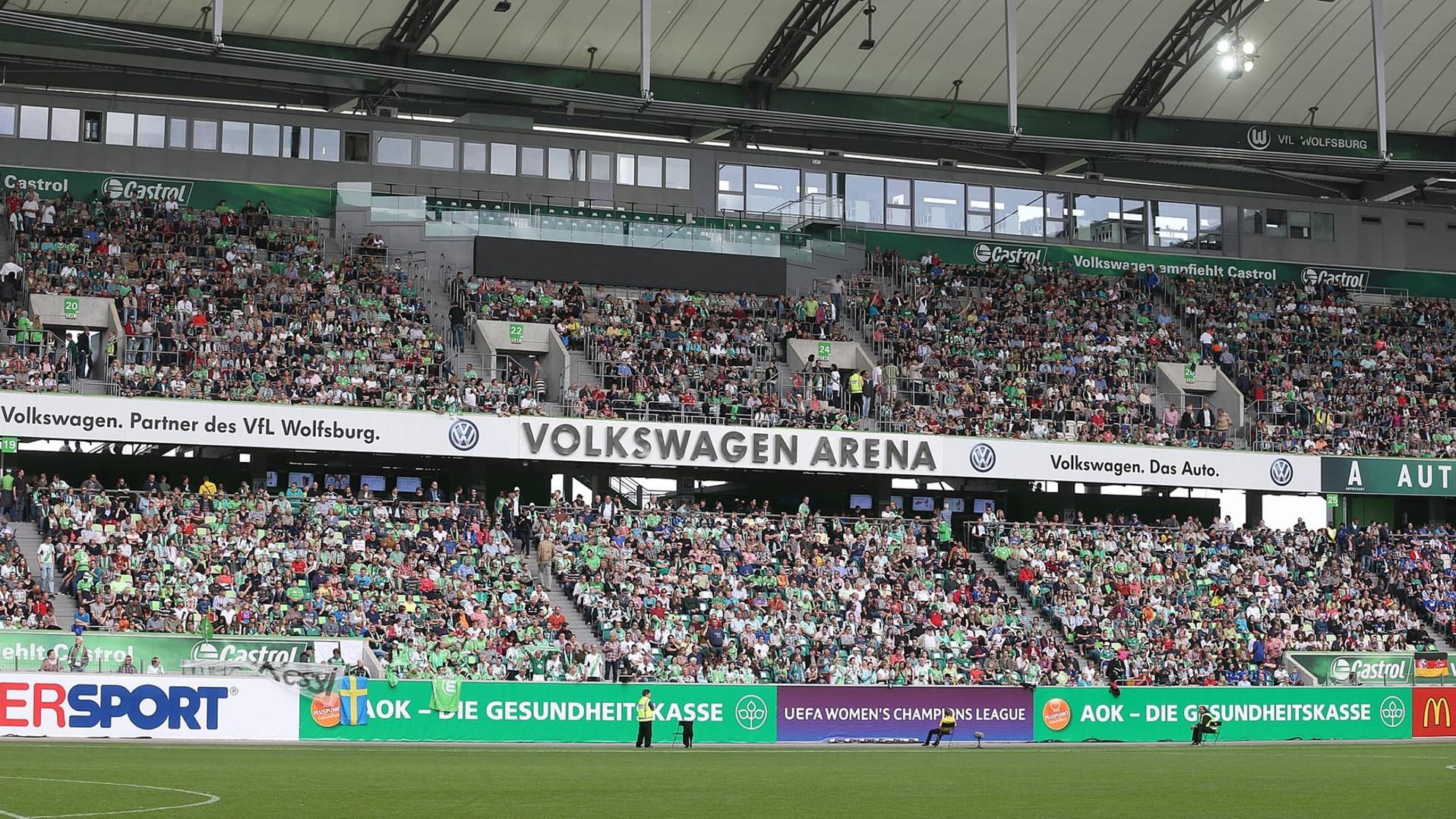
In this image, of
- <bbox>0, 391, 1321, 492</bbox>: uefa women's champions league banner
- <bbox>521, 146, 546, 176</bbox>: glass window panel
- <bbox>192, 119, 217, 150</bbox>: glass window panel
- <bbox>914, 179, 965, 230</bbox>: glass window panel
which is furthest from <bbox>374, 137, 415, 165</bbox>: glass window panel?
<bbox>914, 179, 965, 230</bbox>: glass window panel

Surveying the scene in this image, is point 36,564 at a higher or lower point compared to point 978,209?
lower

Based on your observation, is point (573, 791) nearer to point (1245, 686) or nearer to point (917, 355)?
point (1245, 686)

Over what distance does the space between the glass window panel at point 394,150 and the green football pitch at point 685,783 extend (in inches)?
1024

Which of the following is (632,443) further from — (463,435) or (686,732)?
(686,732)

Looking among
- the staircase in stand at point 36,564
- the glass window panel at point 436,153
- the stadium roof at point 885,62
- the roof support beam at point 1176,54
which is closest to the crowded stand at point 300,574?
the staircase in stand at point 36,564

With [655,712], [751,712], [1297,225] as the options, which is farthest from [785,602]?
[1297,225]

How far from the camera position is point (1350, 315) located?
191 feet

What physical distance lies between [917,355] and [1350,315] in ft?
55.3

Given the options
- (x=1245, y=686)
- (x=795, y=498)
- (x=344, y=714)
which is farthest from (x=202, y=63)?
(x=1245, y=686)

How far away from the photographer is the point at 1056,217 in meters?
59.7

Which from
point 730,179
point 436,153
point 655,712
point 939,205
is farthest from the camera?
point 939,205

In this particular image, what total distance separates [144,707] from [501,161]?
26132 mm

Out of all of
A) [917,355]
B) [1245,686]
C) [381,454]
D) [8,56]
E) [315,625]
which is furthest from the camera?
[917,355]

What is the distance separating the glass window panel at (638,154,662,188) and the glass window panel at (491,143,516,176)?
4110 mm
